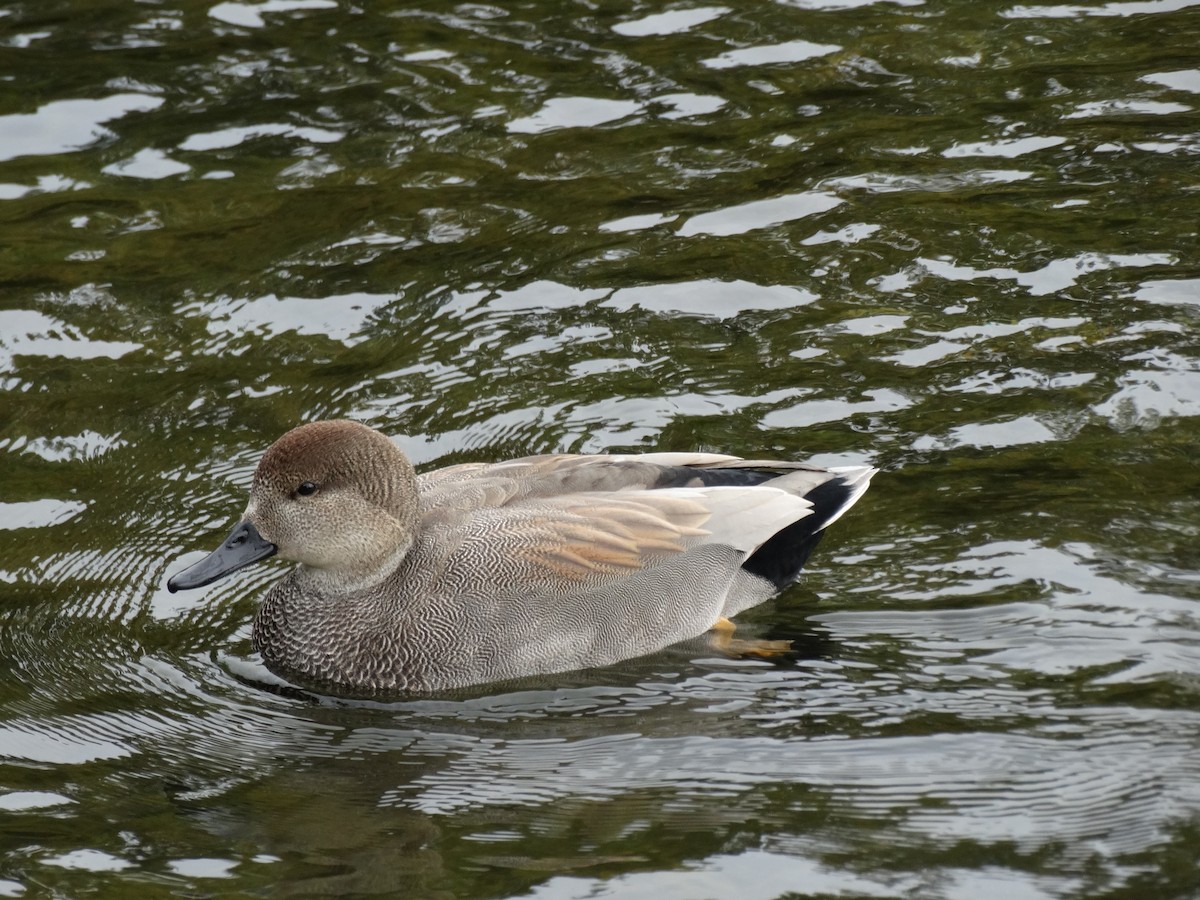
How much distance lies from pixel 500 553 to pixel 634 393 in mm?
1742

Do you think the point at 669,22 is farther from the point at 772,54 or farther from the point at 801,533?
the point at 801,533

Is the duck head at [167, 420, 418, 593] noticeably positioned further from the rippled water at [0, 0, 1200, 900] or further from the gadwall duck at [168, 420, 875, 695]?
the rippled water at [0, 0, 1200, 900]

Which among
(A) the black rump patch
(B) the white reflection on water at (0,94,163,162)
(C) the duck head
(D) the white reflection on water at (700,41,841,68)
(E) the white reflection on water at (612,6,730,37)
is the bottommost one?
(A) the black rump patch

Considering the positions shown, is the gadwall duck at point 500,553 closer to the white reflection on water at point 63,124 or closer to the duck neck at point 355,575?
the duck neck at point 355,575

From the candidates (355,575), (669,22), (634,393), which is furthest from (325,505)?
(669,22)

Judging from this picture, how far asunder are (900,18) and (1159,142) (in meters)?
2.36

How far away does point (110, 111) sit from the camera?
37.8 feet

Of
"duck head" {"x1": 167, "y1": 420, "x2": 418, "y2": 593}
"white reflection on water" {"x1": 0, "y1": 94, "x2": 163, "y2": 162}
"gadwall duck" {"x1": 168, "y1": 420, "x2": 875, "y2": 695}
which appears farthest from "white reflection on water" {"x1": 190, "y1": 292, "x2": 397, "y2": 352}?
"white reflection on water" {"x1": 0, "y1": 94, "x2": 163, "y2": 162}

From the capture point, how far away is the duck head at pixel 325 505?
709 cm

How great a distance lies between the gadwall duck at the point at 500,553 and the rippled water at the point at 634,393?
7.1 inches

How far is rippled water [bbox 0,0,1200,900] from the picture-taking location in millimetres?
5902

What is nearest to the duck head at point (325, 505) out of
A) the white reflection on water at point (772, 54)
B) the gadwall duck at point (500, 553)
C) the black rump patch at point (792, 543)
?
the gadwall duck at point (500, 553)

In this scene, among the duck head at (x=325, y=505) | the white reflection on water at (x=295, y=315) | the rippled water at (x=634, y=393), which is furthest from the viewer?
the white reflection on water at (x=295, y=315)

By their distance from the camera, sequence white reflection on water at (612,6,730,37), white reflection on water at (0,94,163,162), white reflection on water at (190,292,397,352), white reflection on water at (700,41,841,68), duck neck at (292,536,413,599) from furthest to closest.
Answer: white reflection on water at (612,6,730,37)
white reflection on water at (700,41,841,68)
white reflection on water at (0,94,163,162)
white reflection on water at (190,292,397,352)
duck neck at (292,536,413,599)
